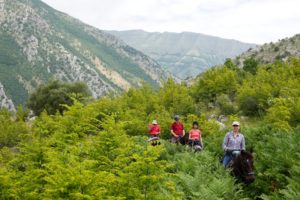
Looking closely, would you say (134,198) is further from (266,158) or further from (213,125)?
(213,125)

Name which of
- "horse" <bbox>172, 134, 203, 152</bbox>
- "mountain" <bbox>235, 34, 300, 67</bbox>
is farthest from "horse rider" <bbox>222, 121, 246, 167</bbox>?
"mountain" <bbox>235, 34, 300, 67</bbox>

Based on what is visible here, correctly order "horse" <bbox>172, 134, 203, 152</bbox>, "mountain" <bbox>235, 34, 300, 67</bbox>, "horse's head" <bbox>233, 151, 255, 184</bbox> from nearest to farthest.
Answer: "horse's head" <bbox>233, 151, 255, 184</bbox> < "horse" <bbox>172, 134, 203, 152</bbox> < "mountain" <bbox>235, 34, 300, 67</bbox>

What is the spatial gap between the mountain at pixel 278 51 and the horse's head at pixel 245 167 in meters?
53.6

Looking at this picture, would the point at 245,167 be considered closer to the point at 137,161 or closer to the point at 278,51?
the point at 137,161

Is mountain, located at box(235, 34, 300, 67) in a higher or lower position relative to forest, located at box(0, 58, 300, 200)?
higher

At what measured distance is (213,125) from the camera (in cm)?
2203

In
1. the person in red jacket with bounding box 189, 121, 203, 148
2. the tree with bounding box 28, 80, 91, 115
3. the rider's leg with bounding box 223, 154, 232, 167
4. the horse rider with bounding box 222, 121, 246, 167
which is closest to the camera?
the horse rider with bounding box 222, 121, 246, 167

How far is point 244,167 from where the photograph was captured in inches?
498

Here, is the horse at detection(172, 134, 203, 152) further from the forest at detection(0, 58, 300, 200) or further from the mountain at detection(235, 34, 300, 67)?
the mountain at detection(235, 34, 300, 67)

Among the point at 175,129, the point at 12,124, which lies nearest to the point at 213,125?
the point at 175,129

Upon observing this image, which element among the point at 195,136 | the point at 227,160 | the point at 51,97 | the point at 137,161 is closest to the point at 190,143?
the point at 195,136

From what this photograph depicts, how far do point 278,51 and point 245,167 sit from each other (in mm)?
60211

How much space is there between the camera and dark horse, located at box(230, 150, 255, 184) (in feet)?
40.9

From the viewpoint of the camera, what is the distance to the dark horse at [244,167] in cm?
1245
